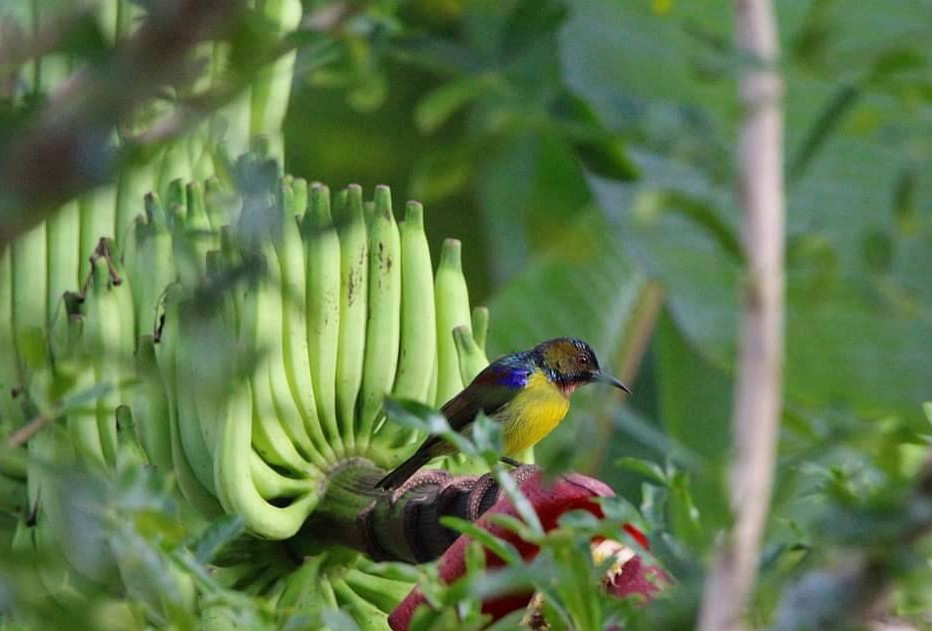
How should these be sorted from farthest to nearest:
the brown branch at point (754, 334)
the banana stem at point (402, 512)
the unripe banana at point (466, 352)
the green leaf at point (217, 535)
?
the unripe banana at point (466, 352) < the banana stem at point (402, 512) < the green leaf at point (217, 535) < the brown branch at point (754, 334)

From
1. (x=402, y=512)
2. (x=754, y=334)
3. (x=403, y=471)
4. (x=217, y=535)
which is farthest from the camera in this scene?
(x=403, y=471)

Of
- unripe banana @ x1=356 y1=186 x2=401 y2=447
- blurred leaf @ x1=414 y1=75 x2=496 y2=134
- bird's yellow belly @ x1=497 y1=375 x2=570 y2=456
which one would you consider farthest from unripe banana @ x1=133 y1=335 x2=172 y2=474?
blurred leaf @ x1=414 y1=75 x2=496 y2=134

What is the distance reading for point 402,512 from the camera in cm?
116

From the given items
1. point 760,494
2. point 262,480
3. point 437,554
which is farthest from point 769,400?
point 262,480

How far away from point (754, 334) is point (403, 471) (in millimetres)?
980

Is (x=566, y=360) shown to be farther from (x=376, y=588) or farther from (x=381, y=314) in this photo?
(x=376, y=588)

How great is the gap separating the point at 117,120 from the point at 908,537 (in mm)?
222

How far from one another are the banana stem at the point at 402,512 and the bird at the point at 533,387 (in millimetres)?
200

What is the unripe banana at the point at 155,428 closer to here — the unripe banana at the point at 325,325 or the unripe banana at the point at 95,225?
the unripe banana at the point at 325,325

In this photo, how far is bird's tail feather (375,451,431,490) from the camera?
52.5 inches

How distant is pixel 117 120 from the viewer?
314 millimetres

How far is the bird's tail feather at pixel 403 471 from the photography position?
1.33 m

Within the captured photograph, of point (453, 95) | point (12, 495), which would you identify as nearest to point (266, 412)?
point (12, 495)

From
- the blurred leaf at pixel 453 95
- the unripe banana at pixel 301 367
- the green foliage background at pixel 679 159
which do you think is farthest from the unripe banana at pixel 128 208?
the blurred leaf at pixel 453 95
